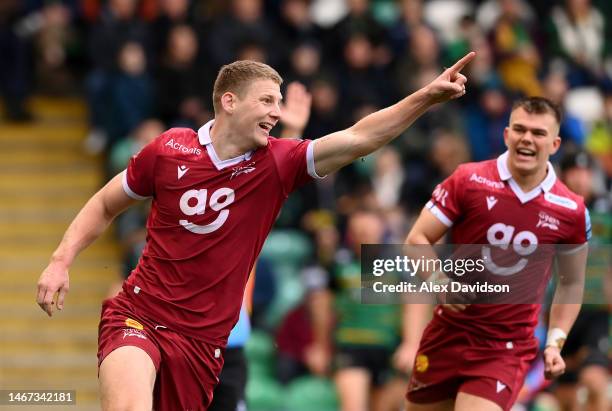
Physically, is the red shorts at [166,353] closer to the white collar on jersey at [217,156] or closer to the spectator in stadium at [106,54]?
the white collar on jersey at [217,156]

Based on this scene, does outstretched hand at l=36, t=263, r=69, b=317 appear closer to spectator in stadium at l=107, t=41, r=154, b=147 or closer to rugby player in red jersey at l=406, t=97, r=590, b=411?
rugby player in red jersey at l=406, t=97, r=590, b=411

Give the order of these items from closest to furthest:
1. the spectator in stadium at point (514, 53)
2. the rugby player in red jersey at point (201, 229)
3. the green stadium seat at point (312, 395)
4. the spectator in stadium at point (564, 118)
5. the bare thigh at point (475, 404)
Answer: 1. the rugby player in red jersey at point (201, 229)
2. the bare thigh at point (475, 404)
3. the green stadium seat at point (312, 395)
4. the spectator in stadium at point (564, 118)
5. the spectator in stadium at point (514, 53)

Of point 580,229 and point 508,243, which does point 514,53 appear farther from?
point 508,243

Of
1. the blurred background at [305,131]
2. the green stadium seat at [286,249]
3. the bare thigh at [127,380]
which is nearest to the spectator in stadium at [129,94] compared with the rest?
the blurred background at [305,131]

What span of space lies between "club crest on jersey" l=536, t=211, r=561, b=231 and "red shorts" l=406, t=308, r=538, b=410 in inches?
31.0

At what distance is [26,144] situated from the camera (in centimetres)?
1597

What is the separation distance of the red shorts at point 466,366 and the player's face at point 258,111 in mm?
2027

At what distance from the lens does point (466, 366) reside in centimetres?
871

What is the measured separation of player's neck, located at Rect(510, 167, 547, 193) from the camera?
873 centimetres

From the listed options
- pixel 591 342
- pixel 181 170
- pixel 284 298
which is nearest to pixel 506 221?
pixel 181 170

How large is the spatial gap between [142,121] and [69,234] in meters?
7.20

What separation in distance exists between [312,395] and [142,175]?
5.44 metres

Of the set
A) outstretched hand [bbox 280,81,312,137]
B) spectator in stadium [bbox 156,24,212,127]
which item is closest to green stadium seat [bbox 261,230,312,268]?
spectator in stadium [bbox 156,24,212,127]

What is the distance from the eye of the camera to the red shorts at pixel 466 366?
337 inches
